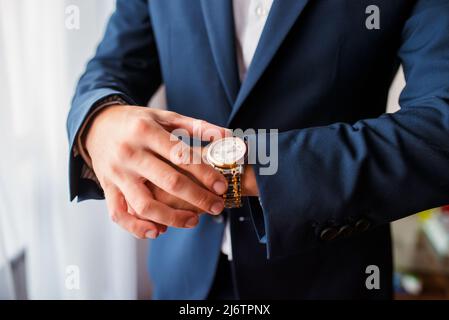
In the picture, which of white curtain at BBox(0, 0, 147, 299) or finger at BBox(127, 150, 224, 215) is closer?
finger at BBox(127, 150, 224, 215)

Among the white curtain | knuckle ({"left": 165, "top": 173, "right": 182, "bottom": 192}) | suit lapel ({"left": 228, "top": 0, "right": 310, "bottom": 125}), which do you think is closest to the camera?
A: knuckle ({"left": 165, "top": 173, "right": 182, "bottom": 192})

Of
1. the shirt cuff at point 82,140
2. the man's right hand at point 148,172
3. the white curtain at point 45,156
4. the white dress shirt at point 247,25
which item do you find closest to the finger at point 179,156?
A: the man's right hand at point 148,172

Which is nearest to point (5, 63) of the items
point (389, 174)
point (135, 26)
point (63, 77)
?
point (63, 77)

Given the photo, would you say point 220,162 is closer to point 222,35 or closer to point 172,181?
point 172,181

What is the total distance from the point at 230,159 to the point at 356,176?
172 millimetres

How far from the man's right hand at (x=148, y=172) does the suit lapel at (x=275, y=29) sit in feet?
0.51

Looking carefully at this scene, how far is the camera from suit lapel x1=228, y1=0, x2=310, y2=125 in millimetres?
614

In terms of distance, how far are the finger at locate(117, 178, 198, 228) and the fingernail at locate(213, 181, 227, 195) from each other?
0.06 meters

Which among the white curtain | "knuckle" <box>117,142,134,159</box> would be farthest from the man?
the white curtain

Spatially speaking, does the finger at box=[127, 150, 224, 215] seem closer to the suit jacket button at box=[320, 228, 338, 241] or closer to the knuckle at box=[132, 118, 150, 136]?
the knuckle at box=[132, 118, 150, 136]

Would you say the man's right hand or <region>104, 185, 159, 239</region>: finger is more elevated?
the man's right hand

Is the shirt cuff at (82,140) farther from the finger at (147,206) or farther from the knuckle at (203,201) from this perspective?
the knuckle at (203,201)

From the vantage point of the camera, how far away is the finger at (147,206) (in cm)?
53
